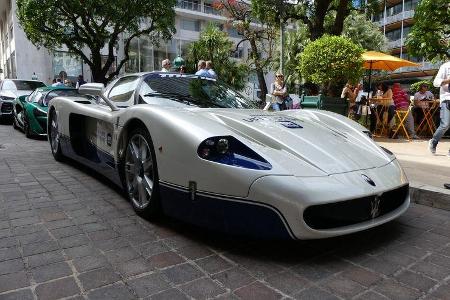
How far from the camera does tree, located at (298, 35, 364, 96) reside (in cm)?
821

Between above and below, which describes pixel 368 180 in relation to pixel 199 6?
below

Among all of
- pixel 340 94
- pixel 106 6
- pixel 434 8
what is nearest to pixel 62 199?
pixel 340 94

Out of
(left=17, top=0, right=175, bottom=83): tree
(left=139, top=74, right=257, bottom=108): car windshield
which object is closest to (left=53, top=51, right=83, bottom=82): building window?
(left=17, top=0, right=175, bottom=83): tree

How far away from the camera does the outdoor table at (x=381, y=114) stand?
931 cm

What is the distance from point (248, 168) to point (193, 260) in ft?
2.06

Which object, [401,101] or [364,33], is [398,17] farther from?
[401,101]

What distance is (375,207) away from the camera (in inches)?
99.4

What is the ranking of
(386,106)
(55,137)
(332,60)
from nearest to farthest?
(55,137) < (332,60) < (386,106)

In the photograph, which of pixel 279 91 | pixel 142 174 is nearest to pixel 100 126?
pixel 142 174

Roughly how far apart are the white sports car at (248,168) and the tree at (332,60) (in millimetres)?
4812

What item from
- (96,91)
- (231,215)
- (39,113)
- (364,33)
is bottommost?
(231,215)

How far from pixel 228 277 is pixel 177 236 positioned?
27.0 inches

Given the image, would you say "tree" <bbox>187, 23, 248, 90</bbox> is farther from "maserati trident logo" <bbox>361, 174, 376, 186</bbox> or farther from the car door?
"maserati trident logo" <bbox>361, 174, 376, 186</bbox>

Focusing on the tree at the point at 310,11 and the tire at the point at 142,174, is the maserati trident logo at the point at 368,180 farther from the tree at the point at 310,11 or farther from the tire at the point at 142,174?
the tree at the point at 310,11
